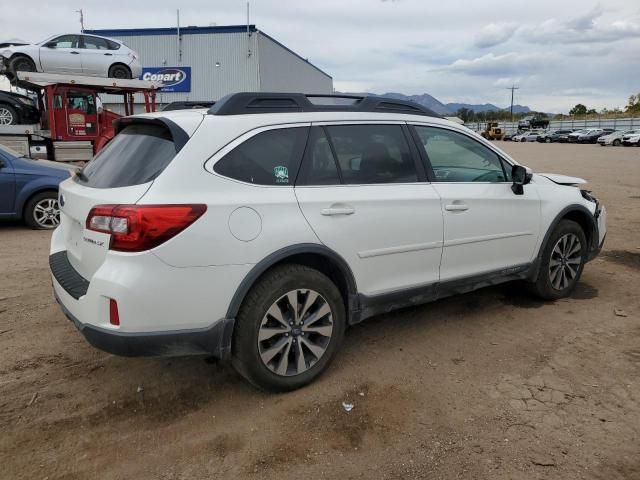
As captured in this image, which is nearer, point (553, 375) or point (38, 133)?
point (553, 375)

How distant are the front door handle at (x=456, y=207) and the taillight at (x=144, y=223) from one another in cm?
188

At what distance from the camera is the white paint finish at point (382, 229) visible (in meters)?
3.23

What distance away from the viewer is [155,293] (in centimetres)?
269

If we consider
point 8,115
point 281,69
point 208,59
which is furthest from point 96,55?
point 281,69

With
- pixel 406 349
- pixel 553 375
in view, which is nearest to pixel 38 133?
pixel 406 349

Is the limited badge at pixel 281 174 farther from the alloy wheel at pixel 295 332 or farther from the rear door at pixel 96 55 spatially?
the rear door at pixel 96 55

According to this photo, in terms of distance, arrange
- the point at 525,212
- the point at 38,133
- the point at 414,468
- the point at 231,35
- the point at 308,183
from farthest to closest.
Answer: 1. the point at 231,35
2. the point at 38,133
3. the point at 525,212
4. the point at 308,183
5. the point at 414,468

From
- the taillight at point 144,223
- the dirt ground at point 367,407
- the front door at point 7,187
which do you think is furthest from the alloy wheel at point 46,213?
the taillight at point 144,223

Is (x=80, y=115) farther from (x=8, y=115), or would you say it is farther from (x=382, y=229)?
(x=382, y=229)

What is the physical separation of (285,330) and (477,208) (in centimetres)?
183

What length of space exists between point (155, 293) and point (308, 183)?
1.12 metres

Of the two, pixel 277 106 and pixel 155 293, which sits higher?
pixel 277 106

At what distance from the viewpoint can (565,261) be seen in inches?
193

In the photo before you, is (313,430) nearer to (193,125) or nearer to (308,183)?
(308,183)
